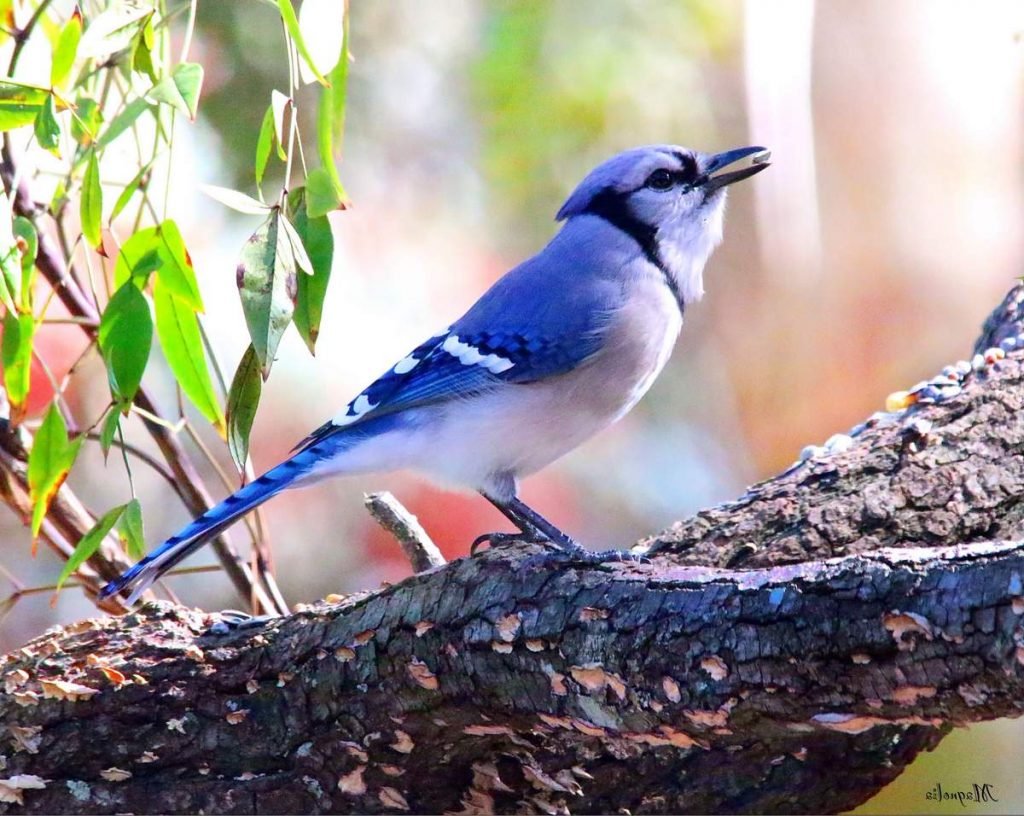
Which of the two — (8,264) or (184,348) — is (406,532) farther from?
(8,264)

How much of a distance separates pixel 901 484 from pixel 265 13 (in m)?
1.77

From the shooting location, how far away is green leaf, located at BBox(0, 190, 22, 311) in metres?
0.97

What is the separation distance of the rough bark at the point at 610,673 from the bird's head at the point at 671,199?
392 mm

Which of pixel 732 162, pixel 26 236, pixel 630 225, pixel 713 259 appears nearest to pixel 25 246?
pixel 26 236

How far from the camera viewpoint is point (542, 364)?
59.4 inches

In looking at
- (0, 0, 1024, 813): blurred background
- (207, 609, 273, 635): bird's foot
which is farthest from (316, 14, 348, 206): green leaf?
(0, 0, 1024, 813): blurred background

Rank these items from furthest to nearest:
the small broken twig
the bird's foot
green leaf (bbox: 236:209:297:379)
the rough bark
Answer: the small broken twig < the bird's foot < green leaf (bbox: 236:209:297:379) < the rough bark

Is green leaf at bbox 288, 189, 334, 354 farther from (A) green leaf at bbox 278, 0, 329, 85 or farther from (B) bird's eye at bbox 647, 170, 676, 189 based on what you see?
(B) bird's eye at bbox 647, 170, 676, 189

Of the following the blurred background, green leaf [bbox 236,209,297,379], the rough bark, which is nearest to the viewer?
the rough bark

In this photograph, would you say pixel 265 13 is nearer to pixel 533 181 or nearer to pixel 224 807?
pixel 533 181

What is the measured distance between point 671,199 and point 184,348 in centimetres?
80

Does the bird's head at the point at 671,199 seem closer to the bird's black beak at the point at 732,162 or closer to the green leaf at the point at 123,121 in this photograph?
the bird's black beak at the point at 732,162

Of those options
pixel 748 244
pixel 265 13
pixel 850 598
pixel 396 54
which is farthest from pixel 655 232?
pixel 748 244

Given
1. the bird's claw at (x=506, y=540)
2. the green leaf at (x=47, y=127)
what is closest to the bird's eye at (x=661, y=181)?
the bird's claw at (x=506, y=540)
